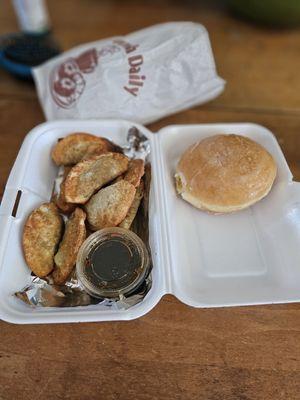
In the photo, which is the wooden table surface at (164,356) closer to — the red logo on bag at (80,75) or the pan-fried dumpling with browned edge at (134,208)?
the pan-fried dumpling with browned edge at (134,208)

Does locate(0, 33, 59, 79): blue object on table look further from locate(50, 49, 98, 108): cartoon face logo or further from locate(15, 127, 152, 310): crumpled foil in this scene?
locate(15, 127, 152, 310): crumpled foil

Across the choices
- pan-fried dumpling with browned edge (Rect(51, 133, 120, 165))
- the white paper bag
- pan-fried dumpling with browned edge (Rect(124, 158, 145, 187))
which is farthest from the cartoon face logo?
pan-fried dumpling with browned edge (Rect(124, 158, 145, 187))

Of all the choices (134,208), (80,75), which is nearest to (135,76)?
(80,75)

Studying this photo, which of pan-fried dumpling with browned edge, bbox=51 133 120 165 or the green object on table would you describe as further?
the green object on table

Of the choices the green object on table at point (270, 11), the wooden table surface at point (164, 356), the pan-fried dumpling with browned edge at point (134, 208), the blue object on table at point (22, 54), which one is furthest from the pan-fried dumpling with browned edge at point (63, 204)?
the green object on table at point (270, 11)

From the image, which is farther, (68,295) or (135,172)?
(135,172)

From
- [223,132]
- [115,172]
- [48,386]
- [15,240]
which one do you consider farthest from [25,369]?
[223,132]

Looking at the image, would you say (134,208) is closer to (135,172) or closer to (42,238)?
(135,172)

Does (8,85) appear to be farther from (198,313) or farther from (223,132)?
(198,313)

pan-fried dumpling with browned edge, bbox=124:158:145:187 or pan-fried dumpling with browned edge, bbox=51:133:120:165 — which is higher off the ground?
pan-fried dumpling with browned edge, bbox=51:133:120:165
